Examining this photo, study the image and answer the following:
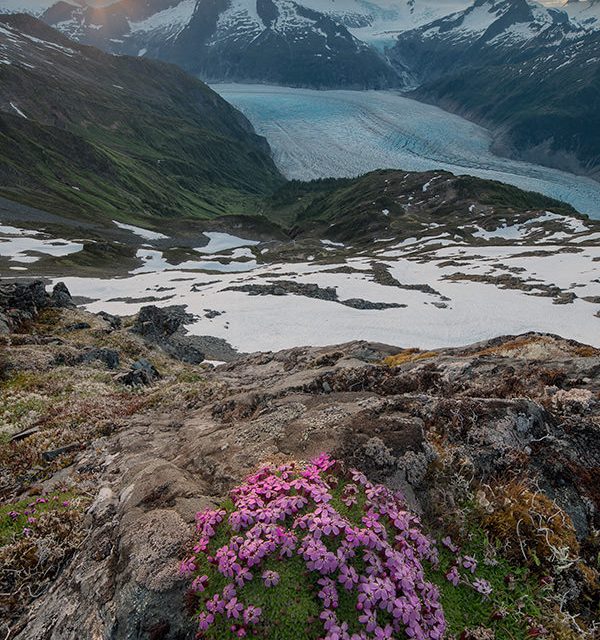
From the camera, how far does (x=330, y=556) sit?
498 centimetres

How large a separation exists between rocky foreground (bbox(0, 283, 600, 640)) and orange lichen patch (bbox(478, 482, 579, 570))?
0.02 metres

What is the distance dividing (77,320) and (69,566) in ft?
102

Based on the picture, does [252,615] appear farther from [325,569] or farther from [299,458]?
[299,458]

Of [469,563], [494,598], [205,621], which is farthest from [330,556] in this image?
[494,598]

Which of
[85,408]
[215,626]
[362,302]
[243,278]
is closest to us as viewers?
[215,626]

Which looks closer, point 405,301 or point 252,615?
point 252,615

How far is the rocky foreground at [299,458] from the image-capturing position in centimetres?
559

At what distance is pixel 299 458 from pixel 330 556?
238 cm

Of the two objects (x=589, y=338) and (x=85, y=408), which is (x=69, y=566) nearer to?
(x=85, y=408)

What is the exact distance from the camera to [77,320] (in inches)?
1331

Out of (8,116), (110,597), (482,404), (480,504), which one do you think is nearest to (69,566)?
(110,597)

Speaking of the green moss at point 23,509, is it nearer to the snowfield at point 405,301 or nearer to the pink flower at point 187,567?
the pink flower at point 187,567

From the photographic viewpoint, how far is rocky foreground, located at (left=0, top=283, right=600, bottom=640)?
5586 millimetres

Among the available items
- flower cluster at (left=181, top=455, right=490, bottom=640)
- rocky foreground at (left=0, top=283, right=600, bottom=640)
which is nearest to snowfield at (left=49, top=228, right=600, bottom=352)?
rocky foreground at (left=0, top=283, right=600, bottom=640)
